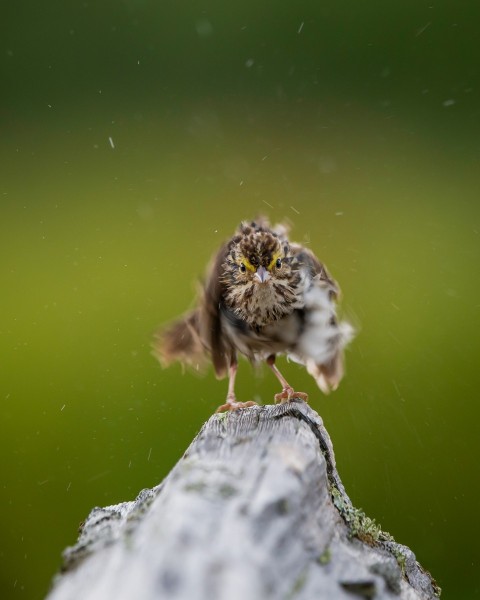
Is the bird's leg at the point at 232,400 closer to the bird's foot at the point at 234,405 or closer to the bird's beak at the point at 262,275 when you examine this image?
the bird's foot at the point at 234,405

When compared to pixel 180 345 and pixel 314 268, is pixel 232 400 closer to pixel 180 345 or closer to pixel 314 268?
pixel 180 345

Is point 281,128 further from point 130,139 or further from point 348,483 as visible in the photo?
point 348,483

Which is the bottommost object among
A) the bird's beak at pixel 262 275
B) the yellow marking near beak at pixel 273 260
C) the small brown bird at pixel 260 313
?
the small brown bird at pixel 260 313

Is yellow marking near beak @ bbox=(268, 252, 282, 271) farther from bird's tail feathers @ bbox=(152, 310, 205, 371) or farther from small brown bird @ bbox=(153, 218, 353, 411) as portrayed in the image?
bird's tail feathers @ bbox=(152, 310, 205, 371)

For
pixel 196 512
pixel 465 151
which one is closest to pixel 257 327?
pixel 196 512

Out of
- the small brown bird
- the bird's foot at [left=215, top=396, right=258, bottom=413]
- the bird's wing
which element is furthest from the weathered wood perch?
the bird's wing

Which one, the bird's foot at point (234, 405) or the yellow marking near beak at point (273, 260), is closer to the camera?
the bird's foot at point (234, 405)

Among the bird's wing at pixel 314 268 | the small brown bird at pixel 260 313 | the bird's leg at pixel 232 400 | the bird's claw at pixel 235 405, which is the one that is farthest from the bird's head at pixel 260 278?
the bird's claw at pixel 235 405
